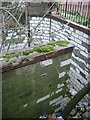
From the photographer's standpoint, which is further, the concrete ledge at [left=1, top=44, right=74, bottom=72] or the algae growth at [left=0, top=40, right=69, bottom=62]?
the algae growth at [left=0, top=40, right=69, bottom=62]

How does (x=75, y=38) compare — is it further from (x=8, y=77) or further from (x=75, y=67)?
(x=8, y=77)

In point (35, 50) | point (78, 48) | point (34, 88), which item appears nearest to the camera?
point (35, 50)

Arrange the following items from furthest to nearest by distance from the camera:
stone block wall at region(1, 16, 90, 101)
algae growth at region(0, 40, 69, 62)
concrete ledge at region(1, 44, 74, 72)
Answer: stone block wall at region(1, 16, 90, 101)
algae growth at region(0, 40, 69, 62)
concrete ledge at region(1, 44, 74, 72)

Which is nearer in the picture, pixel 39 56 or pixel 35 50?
pixel 39 56

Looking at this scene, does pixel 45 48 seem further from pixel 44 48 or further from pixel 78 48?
pixel 78 48

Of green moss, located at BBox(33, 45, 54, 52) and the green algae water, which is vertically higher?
green moss, located at BBox(33, 45, 54, 52)

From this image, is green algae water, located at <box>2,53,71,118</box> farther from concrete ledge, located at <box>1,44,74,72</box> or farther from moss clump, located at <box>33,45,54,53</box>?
moss clump, located at <box>33,45,54,53</box>

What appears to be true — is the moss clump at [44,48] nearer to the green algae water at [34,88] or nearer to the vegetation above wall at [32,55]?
the vegetation above wall at [32,55]

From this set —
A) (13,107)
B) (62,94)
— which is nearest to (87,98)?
(62,94)

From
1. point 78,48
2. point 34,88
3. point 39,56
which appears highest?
point 39,56

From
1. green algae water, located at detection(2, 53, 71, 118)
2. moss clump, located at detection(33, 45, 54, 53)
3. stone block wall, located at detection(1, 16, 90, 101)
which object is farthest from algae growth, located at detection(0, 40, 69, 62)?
stone block wall, located at detection(1, 16, 90, 101)

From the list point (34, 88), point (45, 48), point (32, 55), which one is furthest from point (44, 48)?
point (34, 88)

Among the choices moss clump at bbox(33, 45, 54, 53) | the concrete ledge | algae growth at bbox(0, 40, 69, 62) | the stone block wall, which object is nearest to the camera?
the concrete ledge

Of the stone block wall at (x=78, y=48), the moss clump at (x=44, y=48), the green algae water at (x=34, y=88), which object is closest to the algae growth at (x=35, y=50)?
the moss clump at (x=44, y=48)
